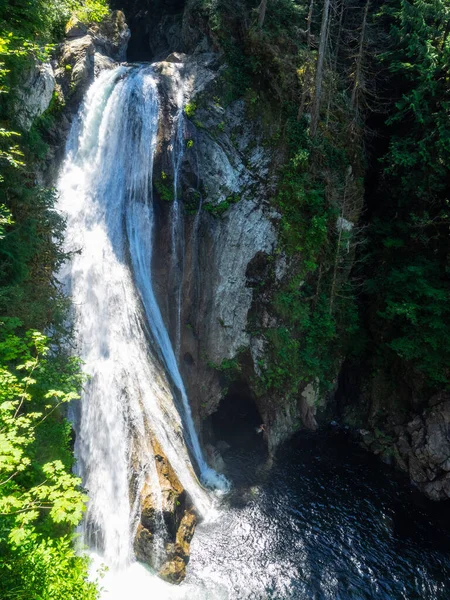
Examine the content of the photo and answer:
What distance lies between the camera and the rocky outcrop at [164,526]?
9047 millimetres

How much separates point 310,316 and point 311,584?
9415mm

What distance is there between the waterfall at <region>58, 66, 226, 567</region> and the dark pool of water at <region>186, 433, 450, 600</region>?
1.43 metres

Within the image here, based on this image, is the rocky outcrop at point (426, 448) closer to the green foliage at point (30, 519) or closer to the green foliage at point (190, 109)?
the green foliage at point (30, 519)

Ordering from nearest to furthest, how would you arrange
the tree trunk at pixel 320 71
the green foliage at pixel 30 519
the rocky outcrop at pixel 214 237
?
the green foliage at pixel 30 519 < the tree trunk at pixel 320 71 < the rocky outcrop at pixel 214 237

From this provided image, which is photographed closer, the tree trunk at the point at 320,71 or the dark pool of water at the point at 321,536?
the dark pool of water at the point at 321,536

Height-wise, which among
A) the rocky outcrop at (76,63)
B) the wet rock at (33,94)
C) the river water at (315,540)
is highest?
the rocky outcrop at (76,63)

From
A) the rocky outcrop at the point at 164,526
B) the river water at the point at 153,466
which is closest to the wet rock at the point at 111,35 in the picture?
the river water at the point at 153,466

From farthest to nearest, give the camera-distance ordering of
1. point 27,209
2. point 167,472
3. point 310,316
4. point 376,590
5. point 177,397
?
point 310,316, point 177,397, point 167,472, point 376,590, point 27,209

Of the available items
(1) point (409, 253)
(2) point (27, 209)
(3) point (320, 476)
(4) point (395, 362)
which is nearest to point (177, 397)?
(3) point (320, 476)

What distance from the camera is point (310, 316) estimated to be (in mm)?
15688

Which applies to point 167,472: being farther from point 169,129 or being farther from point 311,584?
point 169,129

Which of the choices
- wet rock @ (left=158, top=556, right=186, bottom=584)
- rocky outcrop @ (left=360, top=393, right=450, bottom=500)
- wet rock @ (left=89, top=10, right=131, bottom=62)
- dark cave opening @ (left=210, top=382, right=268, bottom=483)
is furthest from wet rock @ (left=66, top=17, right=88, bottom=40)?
rocky outcrop @ (left=360, top=393, right=450, bottom=500)

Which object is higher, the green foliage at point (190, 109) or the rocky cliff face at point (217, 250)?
the green foliage at point (190, 109)

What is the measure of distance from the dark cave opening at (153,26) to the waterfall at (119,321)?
36.1ft
